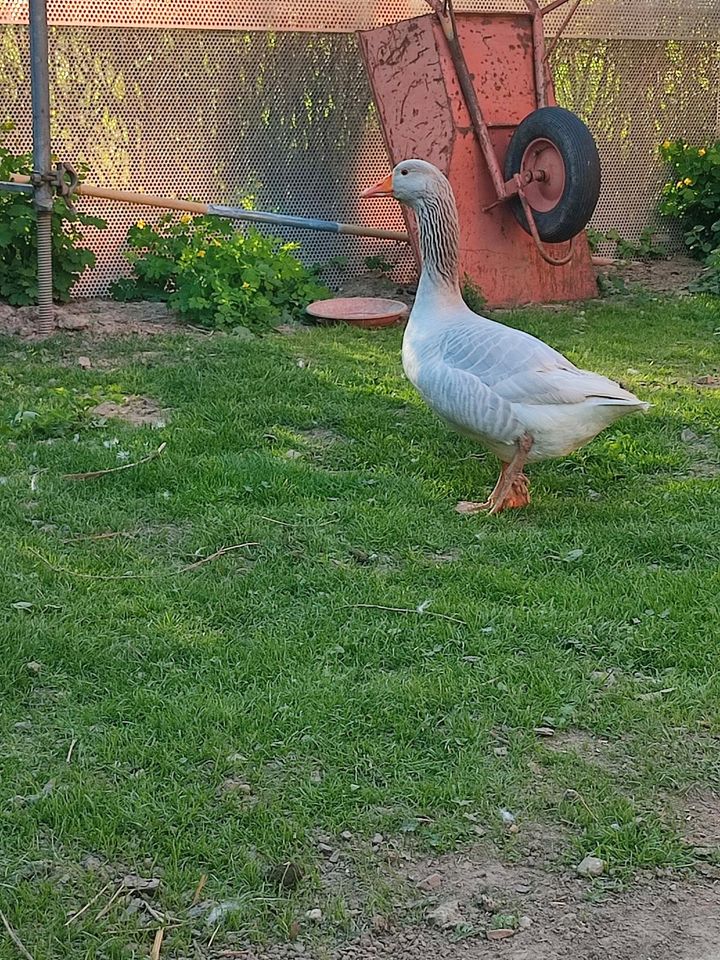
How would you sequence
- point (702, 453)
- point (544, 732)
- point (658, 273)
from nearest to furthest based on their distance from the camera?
1. point (544, 732)
2. point (702, 453)
3. point (658, 273)

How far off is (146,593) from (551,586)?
141cm

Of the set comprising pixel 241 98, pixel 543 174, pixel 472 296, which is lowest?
pixel 472 296

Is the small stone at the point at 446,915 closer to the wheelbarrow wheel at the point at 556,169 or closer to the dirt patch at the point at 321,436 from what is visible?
the dirt patch at the point at 321,436

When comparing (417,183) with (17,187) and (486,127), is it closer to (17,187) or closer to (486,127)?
(17,187)

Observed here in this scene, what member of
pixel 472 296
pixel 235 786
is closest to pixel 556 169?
pixel 472 296

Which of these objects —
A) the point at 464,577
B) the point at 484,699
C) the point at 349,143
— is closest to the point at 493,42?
the point at 349,143

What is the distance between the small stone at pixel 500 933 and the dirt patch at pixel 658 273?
7491 millimetres

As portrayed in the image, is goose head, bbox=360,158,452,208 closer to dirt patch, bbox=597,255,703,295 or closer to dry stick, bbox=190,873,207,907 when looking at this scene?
dry stick, bbox=190,873,207,907

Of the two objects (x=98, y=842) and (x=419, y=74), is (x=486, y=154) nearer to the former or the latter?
(x=419, y=74)

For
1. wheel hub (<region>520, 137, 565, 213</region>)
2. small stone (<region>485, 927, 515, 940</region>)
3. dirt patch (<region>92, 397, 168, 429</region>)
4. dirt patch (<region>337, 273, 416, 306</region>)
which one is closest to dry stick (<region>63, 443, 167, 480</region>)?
dirt patch (<region>92, 397, 168, 429</region>)

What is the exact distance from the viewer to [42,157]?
7.09m

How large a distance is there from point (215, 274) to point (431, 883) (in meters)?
5.84

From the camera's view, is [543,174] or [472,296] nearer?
[543,174]

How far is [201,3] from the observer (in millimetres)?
8594
